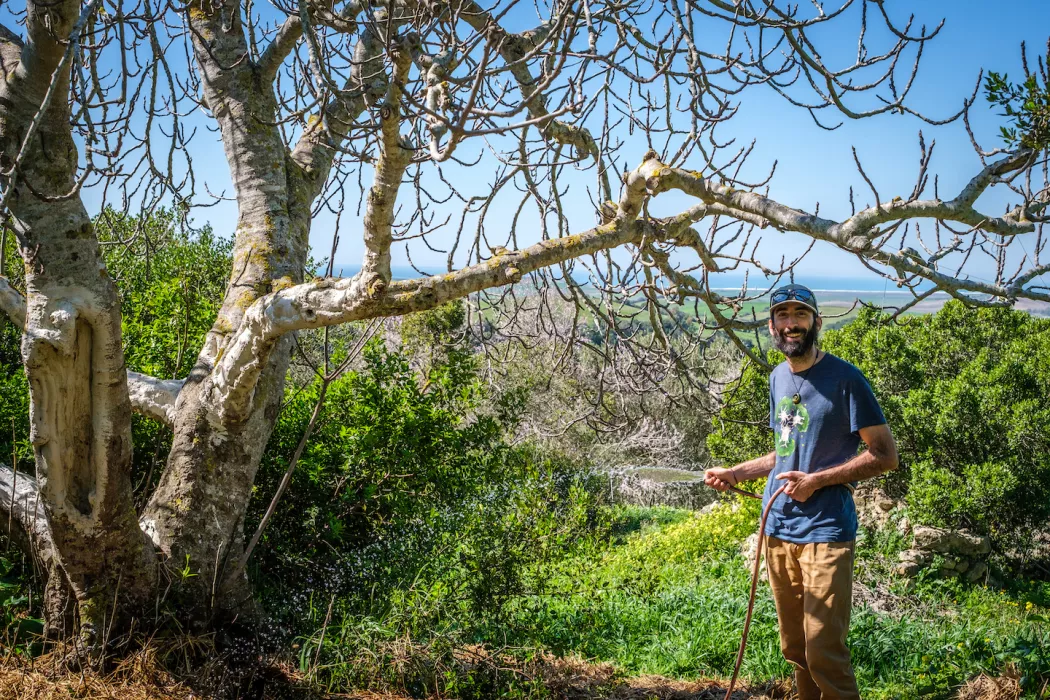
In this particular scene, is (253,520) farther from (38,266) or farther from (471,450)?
(38,266)

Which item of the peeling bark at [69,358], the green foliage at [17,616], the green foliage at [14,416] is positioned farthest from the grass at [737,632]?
the green foliage at [14,416]

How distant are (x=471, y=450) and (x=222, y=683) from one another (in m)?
2.32

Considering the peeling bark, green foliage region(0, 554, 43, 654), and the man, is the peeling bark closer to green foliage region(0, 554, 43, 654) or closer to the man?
green foliage region(0, 554, 43, 654)

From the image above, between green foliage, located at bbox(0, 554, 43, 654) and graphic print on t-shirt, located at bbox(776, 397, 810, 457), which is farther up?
graphic print on t-shirt, located at bbox(776, 397, 810, 457)

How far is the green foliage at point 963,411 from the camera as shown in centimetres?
740

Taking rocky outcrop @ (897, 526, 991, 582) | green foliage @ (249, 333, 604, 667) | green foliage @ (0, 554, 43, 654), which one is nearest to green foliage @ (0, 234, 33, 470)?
green foliage @ (0, 554, 43, 654)

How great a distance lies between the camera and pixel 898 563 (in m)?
7.21

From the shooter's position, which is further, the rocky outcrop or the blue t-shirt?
the rocky outcrop

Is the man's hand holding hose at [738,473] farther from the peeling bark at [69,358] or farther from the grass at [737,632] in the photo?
the peeling bark at [69,358]

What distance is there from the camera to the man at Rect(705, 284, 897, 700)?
2707 millimetres

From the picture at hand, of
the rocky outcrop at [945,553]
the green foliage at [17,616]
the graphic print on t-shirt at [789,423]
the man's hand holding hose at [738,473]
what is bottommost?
the rocky outcrop at [945,553]

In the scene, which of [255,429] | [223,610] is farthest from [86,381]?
[223,610]

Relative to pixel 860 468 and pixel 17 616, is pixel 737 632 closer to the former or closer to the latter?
pixel 860 468

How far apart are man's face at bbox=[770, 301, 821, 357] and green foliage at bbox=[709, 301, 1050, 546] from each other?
4027 millimetres
